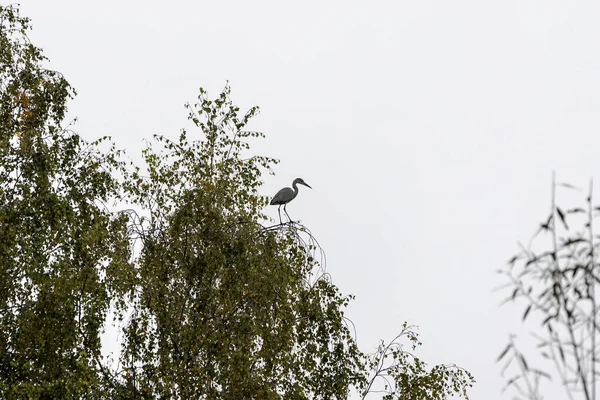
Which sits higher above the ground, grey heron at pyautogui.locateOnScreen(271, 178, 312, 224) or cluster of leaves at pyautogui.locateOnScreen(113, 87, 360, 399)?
grey heron at pyautogui.locateOnScreen(271, 178, 312, 224)

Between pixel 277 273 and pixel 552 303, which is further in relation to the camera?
pixel 277 273

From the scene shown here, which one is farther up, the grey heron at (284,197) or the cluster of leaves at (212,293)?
the grey heron at (284,197)

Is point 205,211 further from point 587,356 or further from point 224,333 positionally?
point 587,356

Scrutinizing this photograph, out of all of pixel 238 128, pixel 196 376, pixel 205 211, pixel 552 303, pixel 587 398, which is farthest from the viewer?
pixel 238 128

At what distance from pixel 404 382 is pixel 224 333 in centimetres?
415

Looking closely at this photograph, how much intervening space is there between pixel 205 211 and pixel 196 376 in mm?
2459

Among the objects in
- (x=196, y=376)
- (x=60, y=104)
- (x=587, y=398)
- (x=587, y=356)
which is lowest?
(x=587, y=398)

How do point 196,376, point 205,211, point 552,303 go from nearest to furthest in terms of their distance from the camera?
point 552,303, point 196,376, point 205,211

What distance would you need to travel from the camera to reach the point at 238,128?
14883 millimetres

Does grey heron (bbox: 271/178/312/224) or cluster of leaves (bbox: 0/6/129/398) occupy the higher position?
grey heron (bbox: 271/178/312/224)

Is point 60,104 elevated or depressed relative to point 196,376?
elevated

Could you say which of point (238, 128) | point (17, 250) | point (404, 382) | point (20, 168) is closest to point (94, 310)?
point (17, 250)

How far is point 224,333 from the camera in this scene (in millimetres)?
12711

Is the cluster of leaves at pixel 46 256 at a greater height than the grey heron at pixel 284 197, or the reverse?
the grey heron at pixel 284 197
